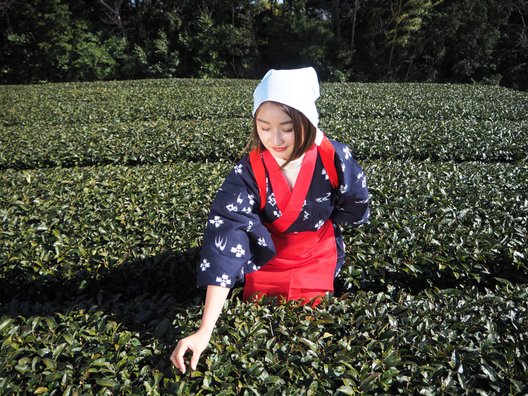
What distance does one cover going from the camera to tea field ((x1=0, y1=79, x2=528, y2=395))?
5.34 feet

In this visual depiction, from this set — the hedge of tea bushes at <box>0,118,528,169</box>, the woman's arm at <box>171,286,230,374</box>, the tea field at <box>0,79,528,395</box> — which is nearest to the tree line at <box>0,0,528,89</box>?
the hedge of tea bushes at <box>0,118,528,169</box>

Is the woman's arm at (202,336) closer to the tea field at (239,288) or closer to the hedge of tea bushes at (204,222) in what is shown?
the tea field at (239,288)

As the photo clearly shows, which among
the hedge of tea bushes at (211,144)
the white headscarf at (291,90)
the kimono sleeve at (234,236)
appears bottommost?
the hedge of tea bushes at (211,144)

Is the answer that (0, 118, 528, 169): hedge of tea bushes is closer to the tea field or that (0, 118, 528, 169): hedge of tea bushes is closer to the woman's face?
the tea field

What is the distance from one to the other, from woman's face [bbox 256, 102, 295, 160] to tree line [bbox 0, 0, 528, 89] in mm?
22809

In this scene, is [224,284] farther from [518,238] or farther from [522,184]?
[522,184]

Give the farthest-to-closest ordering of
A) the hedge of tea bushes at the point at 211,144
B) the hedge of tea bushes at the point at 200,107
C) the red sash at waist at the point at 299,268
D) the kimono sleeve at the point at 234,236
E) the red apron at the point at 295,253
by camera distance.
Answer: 1. the hedge of tea bushes at the point at 200,107
2. the hedge of tea bushes at the point at 211,144
3. the red sash at waist at the point at 299,268
4. the red apron at the point at 295,253
5. the kimono sleeve at the point at 234,236

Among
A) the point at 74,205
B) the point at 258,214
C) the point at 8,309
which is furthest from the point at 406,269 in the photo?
the point at 74,205

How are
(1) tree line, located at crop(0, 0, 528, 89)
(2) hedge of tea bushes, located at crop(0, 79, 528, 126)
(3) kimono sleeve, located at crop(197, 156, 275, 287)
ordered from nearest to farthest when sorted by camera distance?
(3) kimono sleeve, located at crop(197, 156, 275, 287)
(2) hedge of tea bushes, located at crop(0, 79, 528, 126)
(1) tree line, located at crop(0, 0, 528, 89)

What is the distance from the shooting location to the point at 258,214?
1808 mm

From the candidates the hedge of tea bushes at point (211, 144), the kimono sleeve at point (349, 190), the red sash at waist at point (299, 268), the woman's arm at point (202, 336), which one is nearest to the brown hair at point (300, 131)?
the kimono sleeve at point (349, 190)

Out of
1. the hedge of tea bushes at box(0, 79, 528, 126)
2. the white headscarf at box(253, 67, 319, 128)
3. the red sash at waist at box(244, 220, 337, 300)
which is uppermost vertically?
the white headscarf at box(253, 67, 319, 128)

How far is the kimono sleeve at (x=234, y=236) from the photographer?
5.09 feet

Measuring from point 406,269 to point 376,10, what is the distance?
23962 mm
